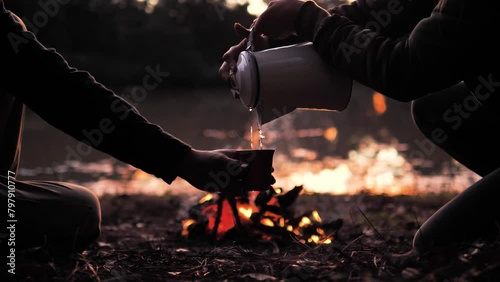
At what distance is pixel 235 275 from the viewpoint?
1945mm

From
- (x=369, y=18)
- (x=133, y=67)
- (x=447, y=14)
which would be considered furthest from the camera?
(x=133, y=67)

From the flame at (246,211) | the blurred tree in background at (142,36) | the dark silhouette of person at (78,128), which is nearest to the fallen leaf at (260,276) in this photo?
the dark silhouette of person at (78,128)

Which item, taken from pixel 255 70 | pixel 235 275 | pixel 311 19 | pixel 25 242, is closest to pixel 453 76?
pixel 311 19

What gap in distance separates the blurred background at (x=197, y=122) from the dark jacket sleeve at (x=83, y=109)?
0.80 m

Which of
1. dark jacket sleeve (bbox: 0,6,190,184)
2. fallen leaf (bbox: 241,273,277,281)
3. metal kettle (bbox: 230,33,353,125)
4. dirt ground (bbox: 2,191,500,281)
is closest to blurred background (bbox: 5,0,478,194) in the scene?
metal kettle (bbox: 230,33,353,125)

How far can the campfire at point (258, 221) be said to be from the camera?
3219 millimetres

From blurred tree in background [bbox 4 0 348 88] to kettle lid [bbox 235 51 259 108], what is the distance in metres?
21.7

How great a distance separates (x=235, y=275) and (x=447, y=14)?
1.07 meters

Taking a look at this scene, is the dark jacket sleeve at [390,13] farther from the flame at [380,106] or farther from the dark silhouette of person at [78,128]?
the flame at [380,106]

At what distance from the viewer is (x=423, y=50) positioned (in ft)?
6.16

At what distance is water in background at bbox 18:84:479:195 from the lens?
6367 millimetres

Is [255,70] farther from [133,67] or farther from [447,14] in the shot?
[133,67]

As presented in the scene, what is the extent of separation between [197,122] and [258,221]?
934cm

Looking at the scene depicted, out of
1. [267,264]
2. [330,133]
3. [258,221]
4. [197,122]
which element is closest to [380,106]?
[330,133]
